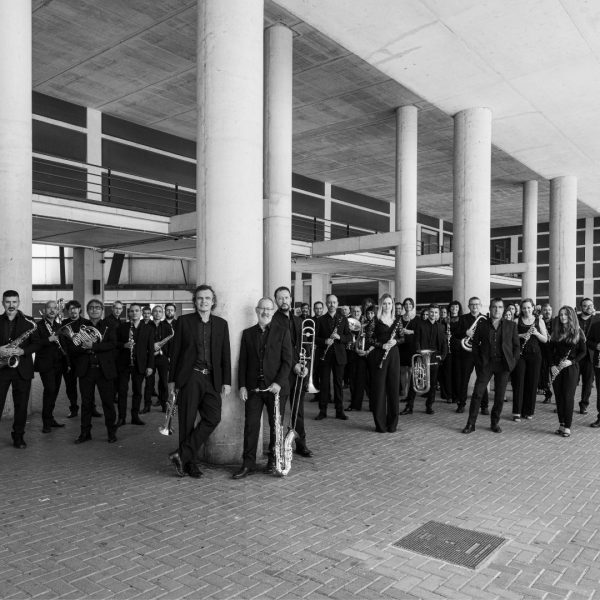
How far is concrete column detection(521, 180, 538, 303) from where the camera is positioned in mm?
23938

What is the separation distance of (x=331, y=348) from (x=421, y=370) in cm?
176

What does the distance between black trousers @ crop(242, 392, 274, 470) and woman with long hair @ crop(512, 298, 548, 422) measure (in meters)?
4.93

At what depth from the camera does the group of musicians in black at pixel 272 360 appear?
6117 millimetres

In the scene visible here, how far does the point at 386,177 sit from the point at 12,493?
21470 millimetres

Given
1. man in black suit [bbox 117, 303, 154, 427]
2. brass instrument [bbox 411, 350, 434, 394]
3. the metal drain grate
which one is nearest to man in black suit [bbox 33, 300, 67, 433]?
man in black suit [bbox 117, 303, 154, 427]

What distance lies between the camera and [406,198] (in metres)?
16.3

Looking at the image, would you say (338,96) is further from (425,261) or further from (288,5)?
(425,261)

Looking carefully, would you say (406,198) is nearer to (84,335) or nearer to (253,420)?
(84,335)

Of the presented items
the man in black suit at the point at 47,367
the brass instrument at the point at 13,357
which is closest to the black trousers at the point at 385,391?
the man in black suit at the point at 47,367

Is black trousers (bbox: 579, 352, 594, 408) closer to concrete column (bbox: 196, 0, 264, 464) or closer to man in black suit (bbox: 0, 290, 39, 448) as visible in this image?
concrete column (bbox: 196, 0, 264, 464)

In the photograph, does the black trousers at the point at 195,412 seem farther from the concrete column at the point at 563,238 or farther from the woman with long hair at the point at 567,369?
the concrete column at the point at 563,238

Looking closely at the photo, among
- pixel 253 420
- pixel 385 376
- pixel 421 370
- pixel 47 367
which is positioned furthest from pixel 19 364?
pixel 421 370

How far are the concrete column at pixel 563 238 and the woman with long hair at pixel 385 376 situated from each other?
1595cm

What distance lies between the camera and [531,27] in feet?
36.6
